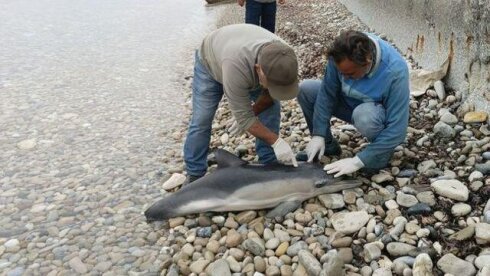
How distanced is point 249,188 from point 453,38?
2894 mm

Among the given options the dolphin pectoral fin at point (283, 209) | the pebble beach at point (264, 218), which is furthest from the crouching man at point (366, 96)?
the dolphin pectoral fin at point (283, 209)

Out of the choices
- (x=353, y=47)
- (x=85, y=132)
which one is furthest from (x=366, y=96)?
(x=85, y=132)

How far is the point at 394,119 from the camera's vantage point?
4.12 meters

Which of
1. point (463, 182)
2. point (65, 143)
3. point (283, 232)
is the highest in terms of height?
point (463, 182)

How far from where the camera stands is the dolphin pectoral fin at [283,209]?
13.7ft

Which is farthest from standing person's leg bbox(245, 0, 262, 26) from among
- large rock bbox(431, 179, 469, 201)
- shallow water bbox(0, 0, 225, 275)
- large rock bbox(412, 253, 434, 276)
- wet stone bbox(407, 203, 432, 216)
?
large rock bbox(412, 253, 434, 276)

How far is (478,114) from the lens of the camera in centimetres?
489

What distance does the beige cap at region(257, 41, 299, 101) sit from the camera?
3502 millimetres

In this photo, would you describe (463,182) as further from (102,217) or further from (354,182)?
(102,217)

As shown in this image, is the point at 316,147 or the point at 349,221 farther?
the point at 316,147

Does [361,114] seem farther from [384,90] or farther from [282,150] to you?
[282,150]

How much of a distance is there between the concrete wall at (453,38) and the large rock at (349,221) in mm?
1837

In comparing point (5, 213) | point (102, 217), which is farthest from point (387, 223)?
point (5, 213)

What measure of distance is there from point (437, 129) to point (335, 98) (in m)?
1.08
